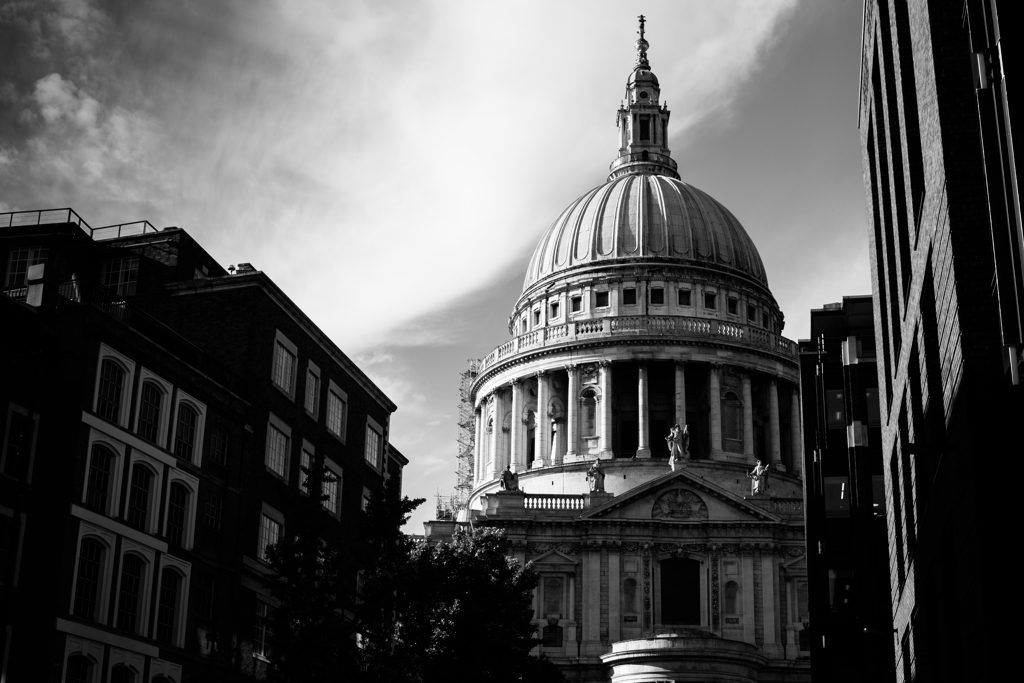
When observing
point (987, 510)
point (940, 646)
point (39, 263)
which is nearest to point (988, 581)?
point (987, 510)

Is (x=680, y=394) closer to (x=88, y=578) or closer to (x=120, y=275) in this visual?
(x=120, y=275)

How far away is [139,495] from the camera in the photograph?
3891 centimetres

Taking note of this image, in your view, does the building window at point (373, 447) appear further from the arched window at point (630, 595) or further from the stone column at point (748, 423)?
the stone column at point (748, 423)

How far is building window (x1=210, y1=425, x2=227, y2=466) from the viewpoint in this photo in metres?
42.6

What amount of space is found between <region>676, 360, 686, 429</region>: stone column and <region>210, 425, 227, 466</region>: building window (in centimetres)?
6222

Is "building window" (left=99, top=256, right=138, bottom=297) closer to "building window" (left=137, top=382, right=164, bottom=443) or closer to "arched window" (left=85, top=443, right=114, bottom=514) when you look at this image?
"building window" (left=137, top=382, right=164, bottom=443)

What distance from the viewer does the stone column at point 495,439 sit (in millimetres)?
107375

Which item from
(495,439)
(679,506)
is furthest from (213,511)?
(495,439)

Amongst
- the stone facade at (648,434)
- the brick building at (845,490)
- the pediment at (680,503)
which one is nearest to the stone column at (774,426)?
the stone facade at (648,434)

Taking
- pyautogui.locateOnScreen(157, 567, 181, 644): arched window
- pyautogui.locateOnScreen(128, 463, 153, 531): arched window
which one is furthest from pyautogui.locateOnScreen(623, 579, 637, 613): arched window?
pyautogui.locateOnScreen(128, 463, 153, 531): arched window

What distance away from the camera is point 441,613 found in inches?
1729

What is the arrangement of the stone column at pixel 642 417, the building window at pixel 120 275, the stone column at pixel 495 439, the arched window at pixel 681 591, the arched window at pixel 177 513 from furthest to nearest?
the stone column at pixel 495 439
the stone column at pixel 642 417
the arched window at pixel 681 591
the building window at pixel 120 275
the arched window at pixel 177 513

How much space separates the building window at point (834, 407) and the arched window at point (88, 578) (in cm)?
2483

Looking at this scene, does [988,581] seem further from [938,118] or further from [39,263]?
[39,263]
